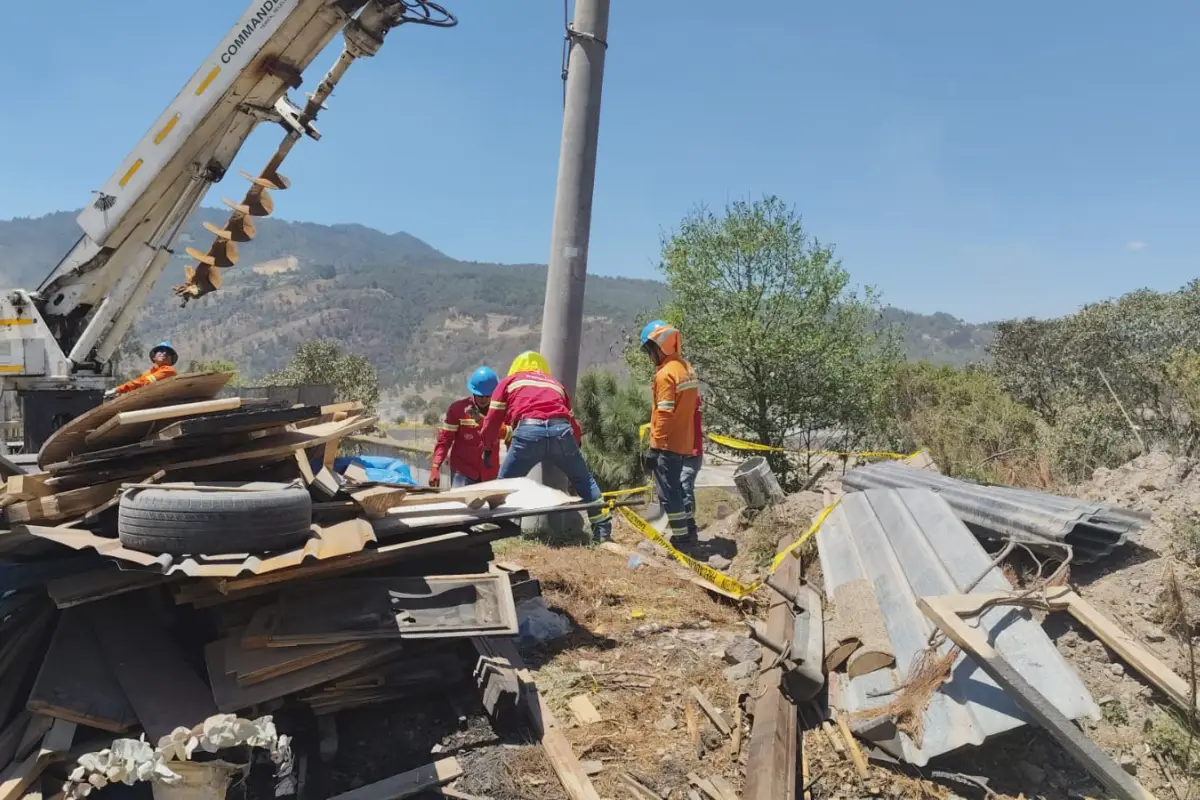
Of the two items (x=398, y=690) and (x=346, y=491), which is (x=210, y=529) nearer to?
(x=346, y=491)

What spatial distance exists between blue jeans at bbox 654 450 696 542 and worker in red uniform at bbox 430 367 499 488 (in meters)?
1.53

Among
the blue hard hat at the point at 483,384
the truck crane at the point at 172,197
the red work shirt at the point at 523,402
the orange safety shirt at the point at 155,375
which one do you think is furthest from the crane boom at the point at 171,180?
the red work shirt at the point at 523,402

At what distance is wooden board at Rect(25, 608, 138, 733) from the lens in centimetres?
286

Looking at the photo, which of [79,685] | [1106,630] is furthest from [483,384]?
[1106,630]

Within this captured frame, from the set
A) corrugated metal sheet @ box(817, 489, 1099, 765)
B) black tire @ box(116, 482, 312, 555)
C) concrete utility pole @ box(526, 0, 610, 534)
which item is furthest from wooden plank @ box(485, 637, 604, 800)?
concrete utility pole @ box(526, 0, 610, 534)

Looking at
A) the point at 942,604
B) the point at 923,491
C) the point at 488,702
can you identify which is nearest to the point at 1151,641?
the point at 942,604

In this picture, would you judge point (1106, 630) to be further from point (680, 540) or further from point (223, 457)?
point (223, 457)

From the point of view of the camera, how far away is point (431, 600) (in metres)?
3.68

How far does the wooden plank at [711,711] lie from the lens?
3.50m

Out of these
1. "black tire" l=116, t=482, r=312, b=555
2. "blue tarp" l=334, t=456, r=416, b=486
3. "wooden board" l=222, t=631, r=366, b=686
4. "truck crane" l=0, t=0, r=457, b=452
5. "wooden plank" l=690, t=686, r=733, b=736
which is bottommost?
"wooden plank" l=690, t=686, r=733, b=736

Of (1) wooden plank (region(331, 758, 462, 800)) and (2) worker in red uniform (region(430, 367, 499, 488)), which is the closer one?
(1) wooden plank (region(331, 758, 462, 800))

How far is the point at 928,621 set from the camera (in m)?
3.74

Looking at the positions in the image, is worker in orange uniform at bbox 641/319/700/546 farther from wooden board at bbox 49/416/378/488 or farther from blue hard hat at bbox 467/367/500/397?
wooden board at bbox 49/416/378/488

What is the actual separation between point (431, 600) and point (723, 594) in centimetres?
242
